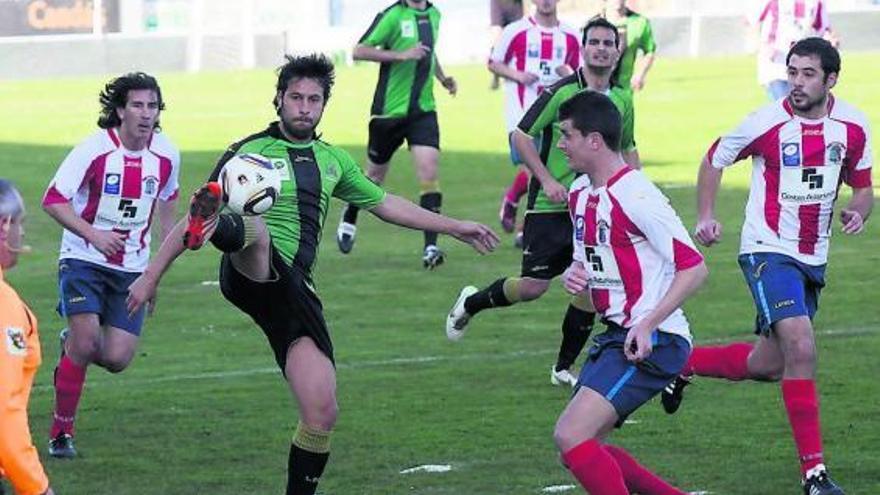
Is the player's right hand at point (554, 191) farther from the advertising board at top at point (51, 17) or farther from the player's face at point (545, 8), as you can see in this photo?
the advertising board at top at point (51, 17)

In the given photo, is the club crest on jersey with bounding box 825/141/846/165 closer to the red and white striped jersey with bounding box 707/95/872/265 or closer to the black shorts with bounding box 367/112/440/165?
the red and white striped jersey with bounding box 707/95/872/265

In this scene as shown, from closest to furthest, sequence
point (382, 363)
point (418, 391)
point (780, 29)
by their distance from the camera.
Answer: point (418, 391), point (382, 363), point (780, 29)

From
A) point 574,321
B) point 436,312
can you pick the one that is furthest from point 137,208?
point 436,312

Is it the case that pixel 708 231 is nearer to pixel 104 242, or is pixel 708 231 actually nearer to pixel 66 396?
pixel 104 242

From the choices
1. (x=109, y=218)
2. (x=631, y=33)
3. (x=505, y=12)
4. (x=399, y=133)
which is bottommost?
(x=505, y=12)

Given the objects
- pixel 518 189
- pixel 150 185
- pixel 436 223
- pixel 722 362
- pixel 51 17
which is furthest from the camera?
pixel 51 17

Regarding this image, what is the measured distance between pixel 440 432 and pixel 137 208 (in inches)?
77.7

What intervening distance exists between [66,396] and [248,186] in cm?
303

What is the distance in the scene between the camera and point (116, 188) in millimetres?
11172

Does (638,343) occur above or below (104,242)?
above

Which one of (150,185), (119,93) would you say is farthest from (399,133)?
(119,93)

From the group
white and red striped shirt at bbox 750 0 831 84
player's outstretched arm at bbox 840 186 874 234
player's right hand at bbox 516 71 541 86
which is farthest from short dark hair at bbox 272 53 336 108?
white and red striped shirt at bbox 750 0 831 84

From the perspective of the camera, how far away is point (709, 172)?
1021 centimetres

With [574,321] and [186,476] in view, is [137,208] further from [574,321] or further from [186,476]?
[574,321]
